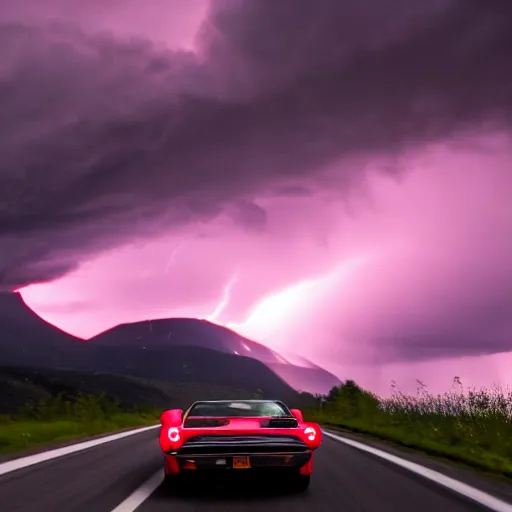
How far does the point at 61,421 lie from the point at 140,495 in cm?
1924

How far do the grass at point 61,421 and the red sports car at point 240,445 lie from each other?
9283mm

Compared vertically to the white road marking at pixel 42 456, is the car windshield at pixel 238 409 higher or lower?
higher

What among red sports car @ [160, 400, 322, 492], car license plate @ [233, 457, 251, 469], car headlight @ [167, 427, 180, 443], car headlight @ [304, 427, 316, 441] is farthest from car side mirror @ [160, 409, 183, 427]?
car headlight @ [304, 427, 316, 441]

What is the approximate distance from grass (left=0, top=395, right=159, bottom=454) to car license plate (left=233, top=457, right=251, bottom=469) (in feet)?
32.3

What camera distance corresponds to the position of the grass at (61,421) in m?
19.1

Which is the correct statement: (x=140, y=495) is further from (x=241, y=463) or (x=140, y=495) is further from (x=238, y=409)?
(x=238, y=409)

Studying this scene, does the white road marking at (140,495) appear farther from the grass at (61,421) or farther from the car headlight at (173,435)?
the grass at (61,421)

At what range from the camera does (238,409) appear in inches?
402

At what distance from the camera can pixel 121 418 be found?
32.5 m

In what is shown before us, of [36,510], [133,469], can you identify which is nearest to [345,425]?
[133,469]

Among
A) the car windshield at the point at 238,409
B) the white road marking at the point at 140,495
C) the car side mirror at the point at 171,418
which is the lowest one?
the white road marking at the point at 140,495

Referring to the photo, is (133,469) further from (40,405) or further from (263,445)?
(40,405)

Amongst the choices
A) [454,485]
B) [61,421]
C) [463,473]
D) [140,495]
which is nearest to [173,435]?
[140,495]

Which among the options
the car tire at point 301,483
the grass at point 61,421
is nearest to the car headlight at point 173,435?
the car tire at point 301,483
